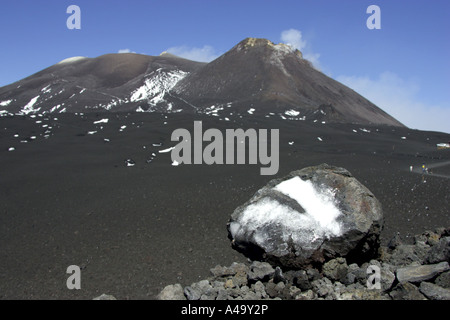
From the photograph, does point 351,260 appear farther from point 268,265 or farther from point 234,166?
point 234,166

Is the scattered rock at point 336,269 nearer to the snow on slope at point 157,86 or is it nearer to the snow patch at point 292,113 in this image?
the snow patch at point 292,113

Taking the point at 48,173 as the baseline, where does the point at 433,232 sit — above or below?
below

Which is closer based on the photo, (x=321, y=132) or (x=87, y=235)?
(x=87, y=235)

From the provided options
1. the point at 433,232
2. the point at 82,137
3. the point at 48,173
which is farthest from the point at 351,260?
the point at 82,137

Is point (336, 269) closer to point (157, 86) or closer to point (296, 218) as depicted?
point (296, 218)
